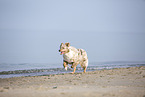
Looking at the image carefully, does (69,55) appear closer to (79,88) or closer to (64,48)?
(64,48)

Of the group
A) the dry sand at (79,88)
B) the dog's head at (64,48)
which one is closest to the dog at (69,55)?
the dog's head at (64,48)

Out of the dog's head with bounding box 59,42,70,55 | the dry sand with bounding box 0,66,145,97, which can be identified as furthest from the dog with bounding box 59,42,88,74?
the dry sand with bounding box 0,66,145,97

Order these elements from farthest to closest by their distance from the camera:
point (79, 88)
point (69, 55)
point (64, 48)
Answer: point (69, 55) < point (64, 48) < point (79, 88)

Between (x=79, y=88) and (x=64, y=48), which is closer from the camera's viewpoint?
(x=79, y=88)

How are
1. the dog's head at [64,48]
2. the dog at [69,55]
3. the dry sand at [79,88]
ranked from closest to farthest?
the dry sand at [79,88] → the dog's head at [64,48] → the dog at [69,55]

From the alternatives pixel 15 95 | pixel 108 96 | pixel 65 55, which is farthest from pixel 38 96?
pixel 65 55

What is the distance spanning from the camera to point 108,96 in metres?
5.01

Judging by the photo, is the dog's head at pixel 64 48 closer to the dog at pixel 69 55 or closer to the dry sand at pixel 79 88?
the dog at pixel 69 55

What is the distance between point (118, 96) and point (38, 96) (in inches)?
82.0

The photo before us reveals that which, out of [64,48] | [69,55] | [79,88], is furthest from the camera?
[69,55]

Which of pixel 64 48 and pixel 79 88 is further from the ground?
pixel 64 48

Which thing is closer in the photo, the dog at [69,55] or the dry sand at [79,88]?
the dry sand at [79,88]

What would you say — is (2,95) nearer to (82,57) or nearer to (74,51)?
(74,51)

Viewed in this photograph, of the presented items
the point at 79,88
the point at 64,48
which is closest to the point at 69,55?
the point at 64,48
